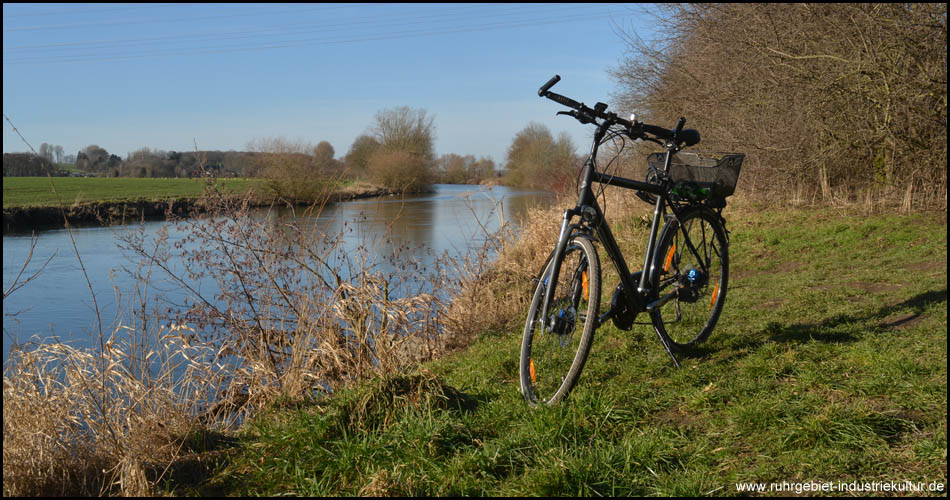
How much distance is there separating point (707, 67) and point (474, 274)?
8.73 metres

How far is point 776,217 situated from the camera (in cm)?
1252

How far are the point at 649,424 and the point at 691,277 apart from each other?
4.31ft

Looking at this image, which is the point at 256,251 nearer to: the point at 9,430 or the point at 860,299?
the point at 9,430

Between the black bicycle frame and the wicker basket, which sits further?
the wicker basket

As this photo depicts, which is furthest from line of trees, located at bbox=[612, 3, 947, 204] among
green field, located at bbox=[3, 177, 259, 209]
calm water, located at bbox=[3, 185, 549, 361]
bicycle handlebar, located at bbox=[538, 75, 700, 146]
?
green field, located at bbox=[3, 177, 259, 209]

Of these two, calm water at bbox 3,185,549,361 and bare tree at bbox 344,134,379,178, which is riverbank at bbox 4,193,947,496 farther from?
bare tree at bbox 344,134,379,178

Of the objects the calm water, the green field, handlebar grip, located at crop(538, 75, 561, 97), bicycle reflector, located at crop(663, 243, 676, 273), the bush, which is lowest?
the calm water

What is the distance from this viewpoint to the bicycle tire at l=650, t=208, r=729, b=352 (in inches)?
155

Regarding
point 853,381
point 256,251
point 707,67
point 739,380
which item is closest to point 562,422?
point 739,380

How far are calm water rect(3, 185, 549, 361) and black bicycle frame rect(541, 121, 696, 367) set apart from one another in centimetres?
278

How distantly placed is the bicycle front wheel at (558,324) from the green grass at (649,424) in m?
0.12

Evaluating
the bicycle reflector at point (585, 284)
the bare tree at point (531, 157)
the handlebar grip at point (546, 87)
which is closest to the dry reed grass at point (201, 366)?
the bicycle reflector at point (585, 284)

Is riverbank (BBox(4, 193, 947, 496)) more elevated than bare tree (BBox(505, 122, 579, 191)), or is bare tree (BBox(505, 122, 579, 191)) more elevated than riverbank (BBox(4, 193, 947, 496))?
bare tree (BBox(505, 122, 579, 191))

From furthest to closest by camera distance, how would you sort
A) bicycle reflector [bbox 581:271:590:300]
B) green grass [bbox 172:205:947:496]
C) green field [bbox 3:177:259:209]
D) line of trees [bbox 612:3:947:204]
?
green field [bbox 3:177:259:209]
line of trees [bbox 612:3:947:204]
bicycle reflector [bbox 581:271:590:300]
green grass [bbox 172:205:947:496]
